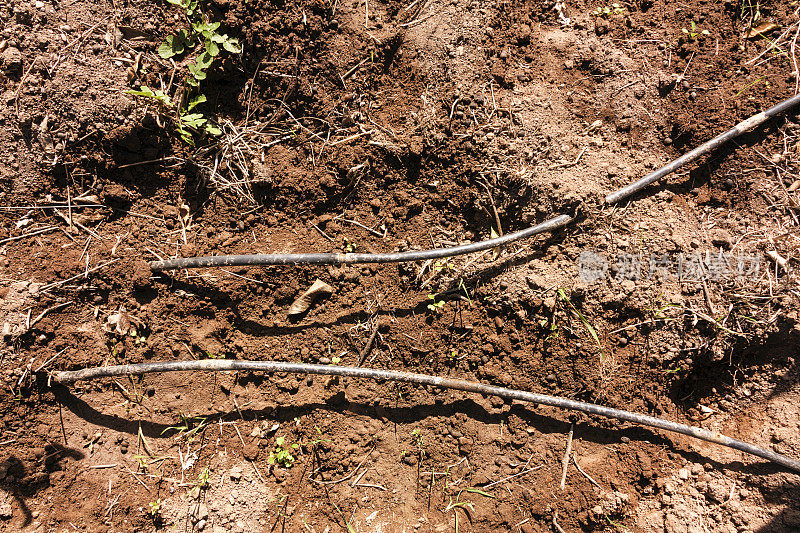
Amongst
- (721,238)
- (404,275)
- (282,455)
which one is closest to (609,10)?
(721,238)

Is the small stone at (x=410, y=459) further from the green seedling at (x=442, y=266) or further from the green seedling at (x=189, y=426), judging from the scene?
the green seedling at (x=189, y=426)

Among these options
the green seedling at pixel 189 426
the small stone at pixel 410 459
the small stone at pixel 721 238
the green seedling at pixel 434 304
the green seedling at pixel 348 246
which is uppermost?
the small stone at pixel 721 238

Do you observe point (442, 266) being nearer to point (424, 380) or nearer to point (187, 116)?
point (424, 380)

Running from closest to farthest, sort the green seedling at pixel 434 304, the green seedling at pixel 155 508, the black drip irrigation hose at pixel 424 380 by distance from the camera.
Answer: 1. the black drip irrigation hose at pixel 424 380
2. the green seedling at pixel 155 508
3. the green seedling at pixel 434 304

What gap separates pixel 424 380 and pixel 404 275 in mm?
723

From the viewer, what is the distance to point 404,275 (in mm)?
2854

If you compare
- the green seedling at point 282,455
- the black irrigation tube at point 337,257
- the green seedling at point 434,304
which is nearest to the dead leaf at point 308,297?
the black irrigation tube at point 337,257

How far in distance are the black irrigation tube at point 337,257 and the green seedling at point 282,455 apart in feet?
4.04

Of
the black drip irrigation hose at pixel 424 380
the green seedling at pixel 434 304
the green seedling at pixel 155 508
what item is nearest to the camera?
the black drip irrigation hose at pixel 424 380

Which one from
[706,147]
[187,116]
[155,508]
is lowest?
[155,508]

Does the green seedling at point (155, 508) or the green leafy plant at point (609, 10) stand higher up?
the green leafy plant at point (609, 10)

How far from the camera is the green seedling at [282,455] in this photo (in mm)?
2762

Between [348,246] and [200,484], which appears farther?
[348,246]

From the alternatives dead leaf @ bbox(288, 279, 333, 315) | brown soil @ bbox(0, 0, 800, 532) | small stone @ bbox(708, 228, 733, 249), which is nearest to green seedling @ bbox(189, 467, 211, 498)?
brown soil @ bbox(0, 0, 800, 532)
